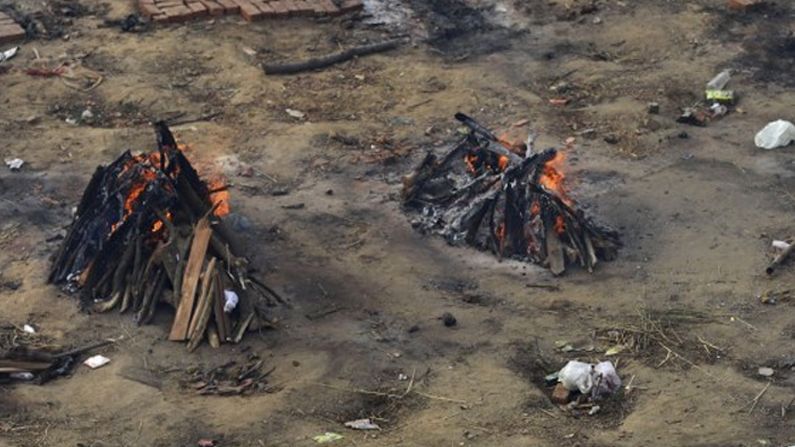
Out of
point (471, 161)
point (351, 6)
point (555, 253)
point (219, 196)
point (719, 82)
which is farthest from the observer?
point (351, 6)

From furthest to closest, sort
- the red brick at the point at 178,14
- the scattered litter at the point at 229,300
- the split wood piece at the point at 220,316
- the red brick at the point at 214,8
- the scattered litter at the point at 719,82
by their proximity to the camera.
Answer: the red brick at the point at 214,8, the red brick at the point at 178,14, the scattered litter at the point at 719,82, the scattered litter at the point at 229,300, the split wood piece at the point at 220,316

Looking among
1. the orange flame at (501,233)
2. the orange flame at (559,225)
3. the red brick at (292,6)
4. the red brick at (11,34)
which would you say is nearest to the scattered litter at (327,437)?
the orange flame at (501,233)

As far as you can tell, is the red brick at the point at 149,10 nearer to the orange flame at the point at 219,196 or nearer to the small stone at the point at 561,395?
the orange flame at the point at 219,196

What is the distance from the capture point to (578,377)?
7.88 metres

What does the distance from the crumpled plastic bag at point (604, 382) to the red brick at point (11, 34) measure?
325 inches

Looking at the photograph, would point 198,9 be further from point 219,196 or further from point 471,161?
point 471,161

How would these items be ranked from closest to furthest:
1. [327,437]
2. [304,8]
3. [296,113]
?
1. [327,437]
2. [296,113]
3. [304,8]

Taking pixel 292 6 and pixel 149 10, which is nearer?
pixel 149 10

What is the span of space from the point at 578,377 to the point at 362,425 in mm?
1475

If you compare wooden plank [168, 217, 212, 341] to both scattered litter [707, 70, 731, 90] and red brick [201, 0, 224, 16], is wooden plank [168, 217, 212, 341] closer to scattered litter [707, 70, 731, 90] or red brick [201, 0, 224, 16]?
red brick [201, 0, 224, 16]

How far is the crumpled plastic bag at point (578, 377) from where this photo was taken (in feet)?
25.8

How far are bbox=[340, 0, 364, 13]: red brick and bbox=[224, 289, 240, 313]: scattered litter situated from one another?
6282mm

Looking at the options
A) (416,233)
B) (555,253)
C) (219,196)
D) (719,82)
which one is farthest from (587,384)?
(719,82)

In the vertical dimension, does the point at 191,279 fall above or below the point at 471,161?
above
